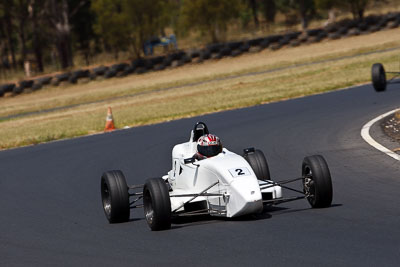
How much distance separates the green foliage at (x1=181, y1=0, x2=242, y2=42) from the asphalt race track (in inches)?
1445

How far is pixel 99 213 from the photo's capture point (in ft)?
38.3

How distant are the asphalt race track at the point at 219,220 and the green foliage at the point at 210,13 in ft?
120

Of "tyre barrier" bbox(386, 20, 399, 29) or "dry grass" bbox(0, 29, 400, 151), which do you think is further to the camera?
"tyre barrier" bbox(386, 20, 399, 29)

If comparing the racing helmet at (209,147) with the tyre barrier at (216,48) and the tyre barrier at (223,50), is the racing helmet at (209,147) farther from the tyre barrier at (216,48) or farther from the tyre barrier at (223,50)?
Result: the tyre barrier at (216,48)

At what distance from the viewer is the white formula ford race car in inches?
358

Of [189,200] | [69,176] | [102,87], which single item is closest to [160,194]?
[189,200]

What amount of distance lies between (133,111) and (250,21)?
5875cm

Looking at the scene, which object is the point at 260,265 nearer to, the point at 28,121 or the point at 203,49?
the point at 28,121

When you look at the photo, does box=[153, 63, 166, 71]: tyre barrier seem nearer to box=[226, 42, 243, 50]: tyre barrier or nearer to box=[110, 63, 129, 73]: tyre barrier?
box=[110, 63, 129, 73]: tyre barrier

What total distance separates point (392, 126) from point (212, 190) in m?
8.80

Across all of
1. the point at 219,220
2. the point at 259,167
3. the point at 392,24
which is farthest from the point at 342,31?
the point at 219,220

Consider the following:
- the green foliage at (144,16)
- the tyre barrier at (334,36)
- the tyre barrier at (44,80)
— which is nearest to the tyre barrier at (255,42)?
the tyre barrier at (334,36)

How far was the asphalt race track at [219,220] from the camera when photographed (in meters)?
7.77

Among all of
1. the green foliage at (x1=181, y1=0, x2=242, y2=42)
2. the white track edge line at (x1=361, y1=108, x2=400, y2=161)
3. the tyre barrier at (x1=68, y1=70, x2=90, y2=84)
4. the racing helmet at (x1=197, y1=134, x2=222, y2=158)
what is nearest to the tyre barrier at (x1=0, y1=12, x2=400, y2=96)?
the tyre barrier at (x1=68, y1=70, x2=90, y2=84)
